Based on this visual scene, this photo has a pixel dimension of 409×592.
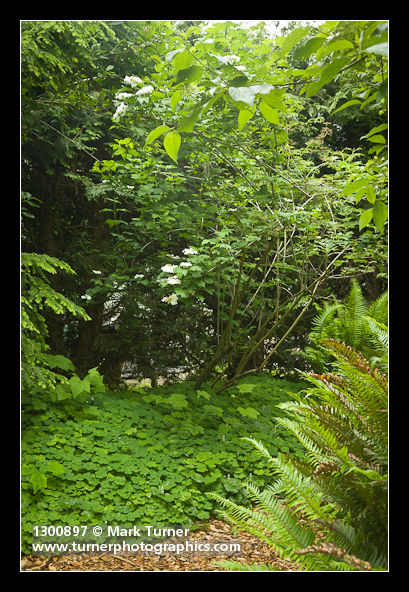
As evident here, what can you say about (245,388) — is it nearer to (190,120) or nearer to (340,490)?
(340,490)

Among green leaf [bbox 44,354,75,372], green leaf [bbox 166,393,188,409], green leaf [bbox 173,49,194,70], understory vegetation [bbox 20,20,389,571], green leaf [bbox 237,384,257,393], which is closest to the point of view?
green leaf [bbox 173,49,194,70]

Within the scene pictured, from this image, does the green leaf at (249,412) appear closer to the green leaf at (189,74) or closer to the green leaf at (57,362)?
the green leaf at (57,362)

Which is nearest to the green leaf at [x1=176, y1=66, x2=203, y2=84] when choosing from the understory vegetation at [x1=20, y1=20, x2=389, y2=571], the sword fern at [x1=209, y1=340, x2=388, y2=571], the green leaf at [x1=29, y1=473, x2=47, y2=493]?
the understory vegetation at [x1=20, y1=20, x2=389, y2=571]

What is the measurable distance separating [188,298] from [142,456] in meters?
0.93

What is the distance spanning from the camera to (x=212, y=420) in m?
2.48

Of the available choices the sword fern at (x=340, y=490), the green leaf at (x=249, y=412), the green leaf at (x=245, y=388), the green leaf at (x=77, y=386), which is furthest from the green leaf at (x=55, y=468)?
the green leaf at (x=245, y=388)

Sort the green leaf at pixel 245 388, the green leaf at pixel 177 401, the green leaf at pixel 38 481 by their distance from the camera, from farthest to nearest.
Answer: the green leaf at pixel 245 388 → the green leaf at pixel 177 401 → the green leaf at pixel 38 481

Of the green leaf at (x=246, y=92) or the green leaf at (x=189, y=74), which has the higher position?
the green leaf at (x=189, y=74)

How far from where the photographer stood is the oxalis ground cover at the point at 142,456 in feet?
5.53

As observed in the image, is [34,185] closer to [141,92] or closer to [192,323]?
[141,92]

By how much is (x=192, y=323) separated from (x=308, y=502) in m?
1.96

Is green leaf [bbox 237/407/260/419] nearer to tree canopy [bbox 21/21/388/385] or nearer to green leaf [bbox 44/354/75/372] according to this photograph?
tree canopy [bbox 21/21/388/385]

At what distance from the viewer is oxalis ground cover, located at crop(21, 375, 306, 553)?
1.69m
